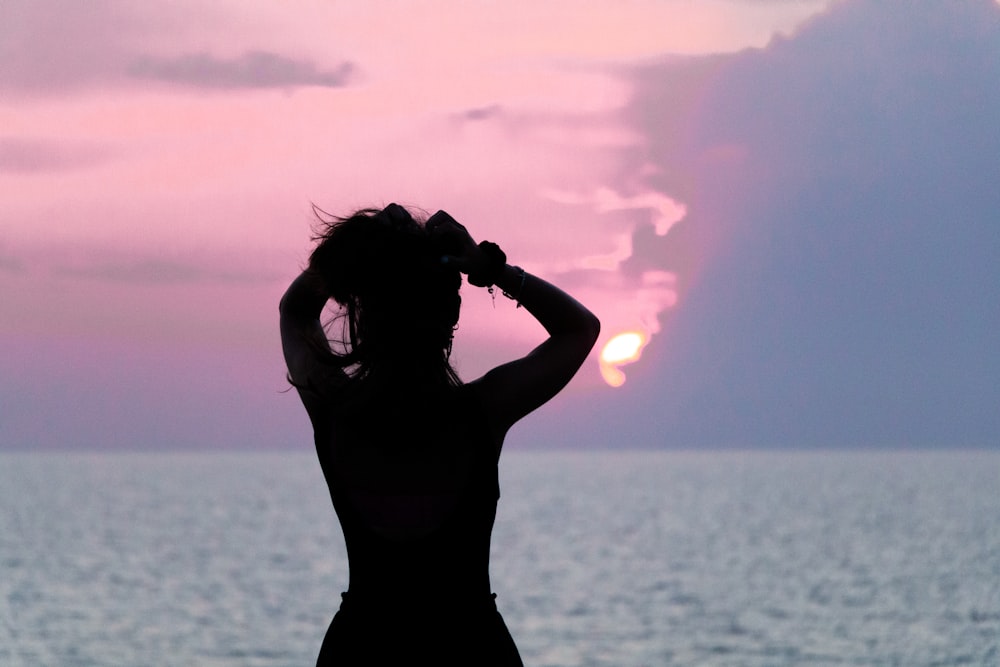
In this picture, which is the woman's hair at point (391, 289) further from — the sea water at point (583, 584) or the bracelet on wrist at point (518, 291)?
the sea water at point (583, 584)

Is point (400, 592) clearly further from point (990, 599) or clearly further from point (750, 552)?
point (750, 552)

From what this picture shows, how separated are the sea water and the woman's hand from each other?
119ft

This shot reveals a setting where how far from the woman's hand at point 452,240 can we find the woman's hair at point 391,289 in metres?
0.02

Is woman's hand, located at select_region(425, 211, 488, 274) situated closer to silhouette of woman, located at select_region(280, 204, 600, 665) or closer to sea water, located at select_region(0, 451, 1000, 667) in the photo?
silhouette of woman, located at select_region(280, 204, 600, 665)

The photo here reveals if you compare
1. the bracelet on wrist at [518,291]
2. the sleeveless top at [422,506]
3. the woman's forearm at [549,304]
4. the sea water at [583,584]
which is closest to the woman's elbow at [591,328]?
the woman's forearm at [549,304]

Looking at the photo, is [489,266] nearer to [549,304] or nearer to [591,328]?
[549,304]

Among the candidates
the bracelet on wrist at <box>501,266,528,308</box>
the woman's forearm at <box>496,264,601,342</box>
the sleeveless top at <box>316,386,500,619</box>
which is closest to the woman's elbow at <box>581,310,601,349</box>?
the woman's forearm at <box>496,264,601,342</box>

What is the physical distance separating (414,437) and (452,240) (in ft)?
1.74

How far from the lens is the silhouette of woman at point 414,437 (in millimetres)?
3314

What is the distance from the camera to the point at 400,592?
3.38 meters

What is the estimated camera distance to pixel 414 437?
342cm

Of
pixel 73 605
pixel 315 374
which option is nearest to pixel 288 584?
pixel 73 605

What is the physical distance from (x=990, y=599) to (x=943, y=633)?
10.8 meters

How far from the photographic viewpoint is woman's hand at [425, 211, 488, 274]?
3283mm
